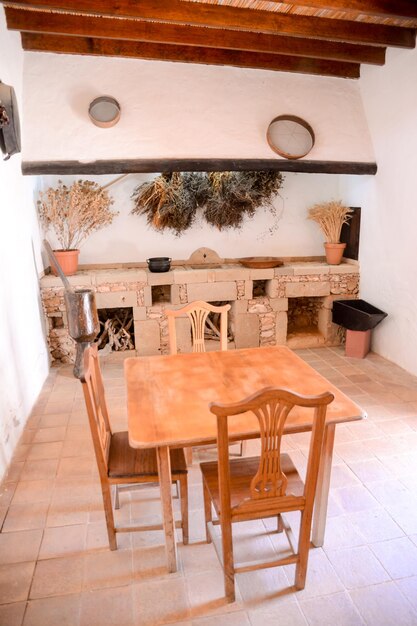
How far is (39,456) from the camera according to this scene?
129 inches

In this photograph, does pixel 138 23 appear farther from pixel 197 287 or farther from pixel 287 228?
pixel 287 228

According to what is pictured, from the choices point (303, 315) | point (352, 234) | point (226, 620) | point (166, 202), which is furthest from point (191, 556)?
point (352, 234)

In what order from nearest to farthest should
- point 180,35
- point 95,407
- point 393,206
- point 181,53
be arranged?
point 95,407, point 180,35, point 181,53, point 393,206

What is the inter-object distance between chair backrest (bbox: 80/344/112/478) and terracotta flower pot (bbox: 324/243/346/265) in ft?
13.3

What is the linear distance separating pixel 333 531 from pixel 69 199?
423 cm

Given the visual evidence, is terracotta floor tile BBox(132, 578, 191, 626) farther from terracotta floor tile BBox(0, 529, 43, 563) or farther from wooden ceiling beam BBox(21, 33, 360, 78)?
wooden ceiling beam BBox(21, 33, 360, 78)

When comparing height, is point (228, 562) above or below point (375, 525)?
above

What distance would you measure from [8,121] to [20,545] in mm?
2758

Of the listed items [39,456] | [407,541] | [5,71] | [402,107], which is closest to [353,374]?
[407,541]

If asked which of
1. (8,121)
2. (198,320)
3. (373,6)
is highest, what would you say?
(373,6)

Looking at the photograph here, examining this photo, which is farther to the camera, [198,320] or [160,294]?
[160,294]

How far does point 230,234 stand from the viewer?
5.93 meters

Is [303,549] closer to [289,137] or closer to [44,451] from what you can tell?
[44,451]

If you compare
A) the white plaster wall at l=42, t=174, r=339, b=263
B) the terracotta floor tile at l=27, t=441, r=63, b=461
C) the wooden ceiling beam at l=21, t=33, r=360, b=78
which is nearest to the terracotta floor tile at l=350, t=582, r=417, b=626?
the terracotta floor tile at l=27, t=441, r=63, b=461
